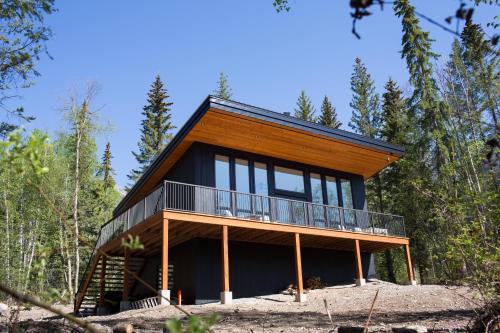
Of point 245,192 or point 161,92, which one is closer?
point 245,192

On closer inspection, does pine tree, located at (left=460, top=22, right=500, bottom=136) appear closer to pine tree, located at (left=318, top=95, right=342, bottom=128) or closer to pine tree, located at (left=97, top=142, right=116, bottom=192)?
pine tree, located at (left=318, top=95, right=342, bottom=128)

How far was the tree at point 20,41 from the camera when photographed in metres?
10.2

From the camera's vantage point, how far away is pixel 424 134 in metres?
25.0

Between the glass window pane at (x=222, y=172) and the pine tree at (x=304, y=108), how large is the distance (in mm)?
Result: 24826

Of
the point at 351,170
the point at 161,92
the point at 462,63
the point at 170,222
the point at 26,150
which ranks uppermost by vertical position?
the point at 161,92

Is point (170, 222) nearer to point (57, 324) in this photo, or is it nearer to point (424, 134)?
point (57, 324)

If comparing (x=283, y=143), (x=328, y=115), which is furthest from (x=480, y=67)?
(x=283, y=143)

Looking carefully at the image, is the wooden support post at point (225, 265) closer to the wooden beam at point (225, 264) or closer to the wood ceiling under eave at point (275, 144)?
the wooden beam at point (225, 264)

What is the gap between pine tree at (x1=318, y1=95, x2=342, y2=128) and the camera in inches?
1460

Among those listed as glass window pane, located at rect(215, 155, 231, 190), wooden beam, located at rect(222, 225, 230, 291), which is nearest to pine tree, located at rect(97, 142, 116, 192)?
glass window pane, located at rect(215, 155, 231, 190)

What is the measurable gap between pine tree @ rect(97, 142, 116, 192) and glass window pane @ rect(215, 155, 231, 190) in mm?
26759

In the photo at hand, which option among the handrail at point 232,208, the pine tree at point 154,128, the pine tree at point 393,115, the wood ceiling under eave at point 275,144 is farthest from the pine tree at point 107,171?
the pine tree at point 393,115

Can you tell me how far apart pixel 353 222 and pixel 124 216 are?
8462 mm

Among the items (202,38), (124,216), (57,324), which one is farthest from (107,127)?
(57,324)
